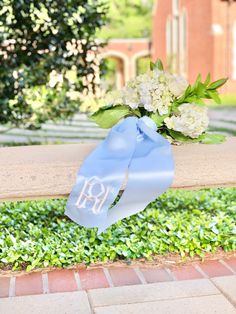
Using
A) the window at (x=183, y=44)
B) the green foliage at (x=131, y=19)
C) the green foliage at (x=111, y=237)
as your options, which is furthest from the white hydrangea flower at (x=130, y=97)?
the green foliage at (x=131, y=19)

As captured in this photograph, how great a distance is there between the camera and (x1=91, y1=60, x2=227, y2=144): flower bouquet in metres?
3.15

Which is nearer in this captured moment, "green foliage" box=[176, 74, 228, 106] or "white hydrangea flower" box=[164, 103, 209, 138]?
"white hydrangea flower" box=[164, 103, 209, 138]

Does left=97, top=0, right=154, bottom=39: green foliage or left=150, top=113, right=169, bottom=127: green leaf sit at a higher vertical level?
left=97, top=0, right=154, bottom=39: green foliage

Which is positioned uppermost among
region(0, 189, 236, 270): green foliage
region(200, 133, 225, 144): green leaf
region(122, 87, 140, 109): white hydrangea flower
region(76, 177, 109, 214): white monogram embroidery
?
region(122, 87, 140, 109): white hydrangea flower

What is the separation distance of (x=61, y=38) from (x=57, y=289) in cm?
353

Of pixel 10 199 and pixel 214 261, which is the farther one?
pixel 214 261

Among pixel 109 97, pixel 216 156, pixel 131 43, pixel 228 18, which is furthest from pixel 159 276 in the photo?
pixel 131 43

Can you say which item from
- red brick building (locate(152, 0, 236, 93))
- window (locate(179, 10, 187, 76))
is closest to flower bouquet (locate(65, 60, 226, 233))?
red brick building (locate(152, 0, 236, 93))

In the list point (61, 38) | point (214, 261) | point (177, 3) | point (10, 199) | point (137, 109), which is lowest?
point (214, 261)

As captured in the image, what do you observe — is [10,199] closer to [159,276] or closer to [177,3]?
[159,276]

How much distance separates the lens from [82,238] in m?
3.49

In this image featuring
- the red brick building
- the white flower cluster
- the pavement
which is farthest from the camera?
the red brick building

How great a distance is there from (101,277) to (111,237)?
1.09 ft

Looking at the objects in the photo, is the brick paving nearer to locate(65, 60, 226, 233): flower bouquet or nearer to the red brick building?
locate(65, 60, 226, 233): flower bouquet
